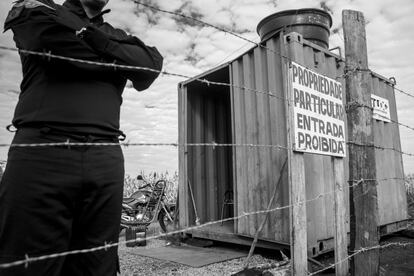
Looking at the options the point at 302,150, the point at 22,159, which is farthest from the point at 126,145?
the point at 302,150

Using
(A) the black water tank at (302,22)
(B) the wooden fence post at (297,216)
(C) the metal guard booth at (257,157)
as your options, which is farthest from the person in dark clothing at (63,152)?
(A) the black water tank at (302,22)

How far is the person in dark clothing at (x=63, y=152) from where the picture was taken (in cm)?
133

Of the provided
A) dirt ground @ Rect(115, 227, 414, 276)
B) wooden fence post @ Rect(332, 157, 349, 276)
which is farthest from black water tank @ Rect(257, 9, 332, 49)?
dirt ground @ Rect(115, 227, 414, 276)

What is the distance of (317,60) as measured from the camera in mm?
4508

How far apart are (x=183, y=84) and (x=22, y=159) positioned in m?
4.66

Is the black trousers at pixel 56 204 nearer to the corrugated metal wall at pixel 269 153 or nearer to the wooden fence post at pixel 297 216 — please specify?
the wooden fence post at pixel 297 216

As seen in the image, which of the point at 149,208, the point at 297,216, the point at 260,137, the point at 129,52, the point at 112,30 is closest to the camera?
the point at 129,52

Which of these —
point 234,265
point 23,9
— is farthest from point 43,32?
point 234,265

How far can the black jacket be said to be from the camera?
4.62 ft

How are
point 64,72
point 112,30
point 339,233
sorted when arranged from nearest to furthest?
point 64,72, point 112,30, point 339,233

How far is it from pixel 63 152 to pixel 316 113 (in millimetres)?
2451

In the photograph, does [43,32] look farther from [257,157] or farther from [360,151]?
[257,157]

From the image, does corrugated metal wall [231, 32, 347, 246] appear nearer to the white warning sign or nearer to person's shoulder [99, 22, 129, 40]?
the white warning sign

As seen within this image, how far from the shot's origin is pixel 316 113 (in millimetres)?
3271
